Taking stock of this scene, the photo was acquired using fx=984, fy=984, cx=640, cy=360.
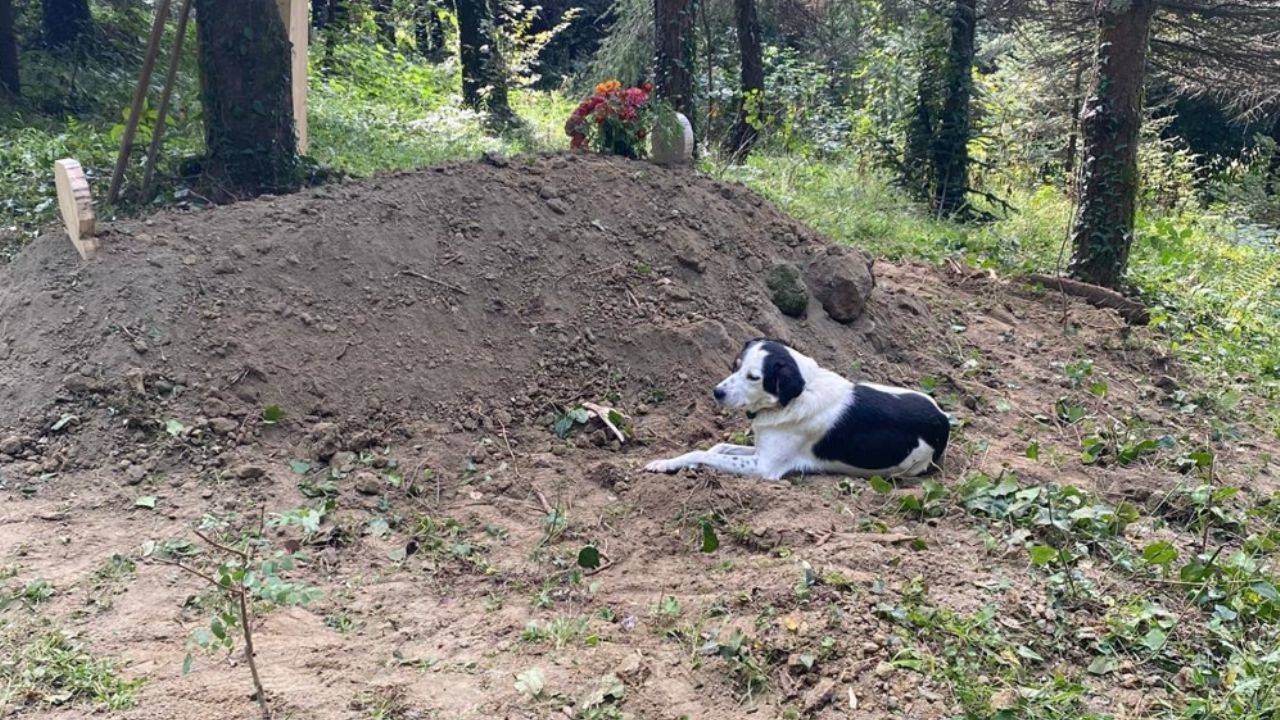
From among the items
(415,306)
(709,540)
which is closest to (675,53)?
(415,306)

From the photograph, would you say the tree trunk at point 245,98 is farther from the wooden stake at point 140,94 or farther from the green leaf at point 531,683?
the green leaf at point 531,683

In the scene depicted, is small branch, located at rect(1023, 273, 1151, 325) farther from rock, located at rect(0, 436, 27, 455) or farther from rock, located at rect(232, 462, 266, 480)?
rock, located at rect(0, 436, 27, 455)

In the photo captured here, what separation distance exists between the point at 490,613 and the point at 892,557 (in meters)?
1.59

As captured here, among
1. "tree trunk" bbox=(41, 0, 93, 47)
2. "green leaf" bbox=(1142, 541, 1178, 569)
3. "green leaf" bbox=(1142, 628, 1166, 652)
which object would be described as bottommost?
"green leaf" bbox=(1142, 628, 1166, 652)

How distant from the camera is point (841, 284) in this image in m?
6.90

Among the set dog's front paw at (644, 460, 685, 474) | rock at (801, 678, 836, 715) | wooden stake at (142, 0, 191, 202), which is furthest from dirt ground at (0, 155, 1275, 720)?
wooden stake at (142, 0, 191, 202)

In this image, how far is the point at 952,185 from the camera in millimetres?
12055

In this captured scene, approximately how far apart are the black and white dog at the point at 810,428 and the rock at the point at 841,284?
6.26ft

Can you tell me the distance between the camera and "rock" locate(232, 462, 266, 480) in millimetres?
4777

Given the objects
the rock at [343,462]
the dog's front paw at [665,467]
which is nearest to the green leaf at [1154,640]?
the dog's front paw at [665,467]

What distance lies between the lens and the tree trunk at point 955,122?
39.0 feet

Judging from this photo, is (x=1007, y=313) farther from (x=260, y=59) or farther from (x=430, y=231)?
(x=260, y=59)

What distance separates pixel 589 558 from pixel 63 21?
1178 cm

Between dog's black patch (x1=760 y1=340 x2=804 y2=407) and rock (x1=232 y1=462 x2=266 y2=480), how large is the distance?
2.52 metres
